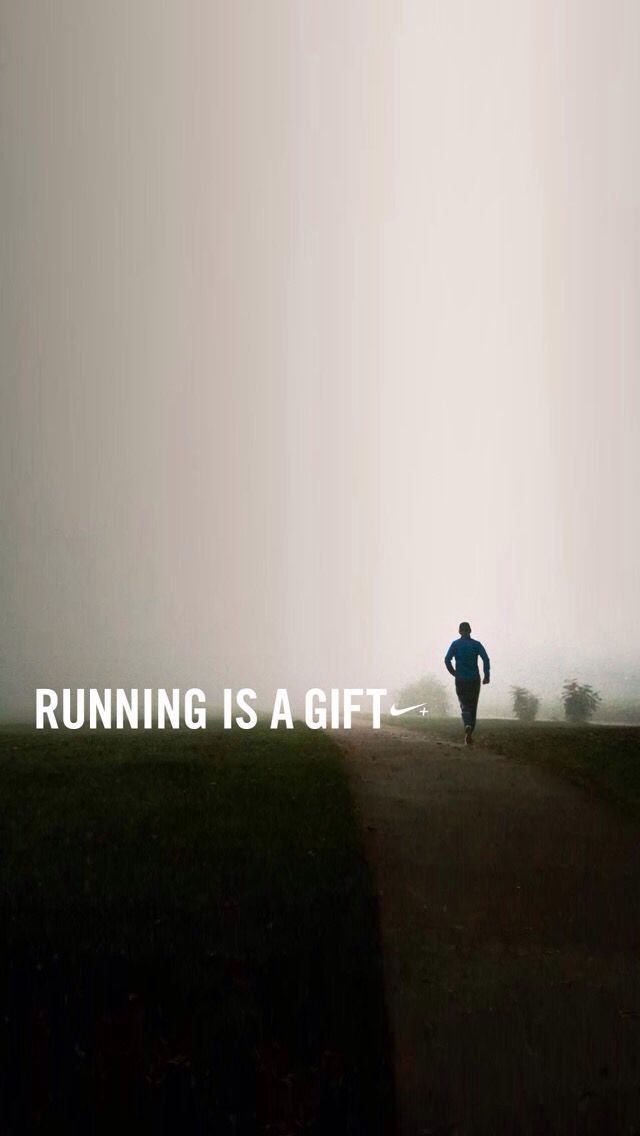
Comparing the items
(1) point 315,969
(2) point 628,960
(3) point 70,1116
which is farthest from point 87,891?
(2) point 628,960

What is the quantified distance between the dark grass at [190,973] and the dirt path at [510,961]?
1.17ft

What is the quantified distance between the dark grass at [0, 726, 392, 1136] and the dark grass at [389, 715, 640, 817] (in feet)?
18.9

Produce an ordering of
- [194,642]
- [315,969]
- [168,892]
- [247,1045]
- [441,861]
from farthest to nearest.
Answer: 1. [194,642]
2. [441,861]
3. [168,892]
4. [315,969]
5. [247,1045]

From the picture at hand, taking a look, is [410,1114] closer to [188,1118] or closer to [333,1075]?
[333,1075]

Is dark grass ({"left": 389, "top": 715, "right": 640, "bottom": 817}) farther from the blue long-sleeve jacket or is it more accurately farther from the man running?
the blue long-sleeve jacket

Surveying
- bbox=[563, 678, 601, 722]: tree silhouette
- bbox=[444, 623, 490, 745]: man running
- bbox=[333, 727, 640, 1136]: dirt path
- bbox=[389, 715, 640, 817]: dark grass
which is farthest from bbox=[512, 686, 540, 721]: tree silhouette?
bbox=[333, 727, 640, 1136]: dirt path

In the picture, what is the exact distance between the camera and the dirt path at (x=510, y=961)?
5168mm

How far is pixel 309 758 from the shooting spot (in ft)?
67.0

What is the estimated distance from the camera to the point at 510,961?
725 centimetres


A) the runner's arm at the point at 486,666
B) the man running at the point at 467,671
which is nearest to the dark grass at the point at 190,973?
the runner's arm at the point at 486,666

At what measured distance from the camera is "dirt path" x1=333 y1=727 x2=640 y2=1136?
5168 mm

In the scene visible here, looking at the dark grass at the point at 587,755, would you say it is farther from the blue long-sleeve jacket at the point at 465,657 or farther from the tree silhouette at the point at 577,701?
the tree silhouette at the point at 577,701

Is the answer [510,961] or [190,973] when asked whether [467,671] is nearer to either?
[510,961]

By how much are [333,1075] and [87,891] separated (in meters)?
4.55
